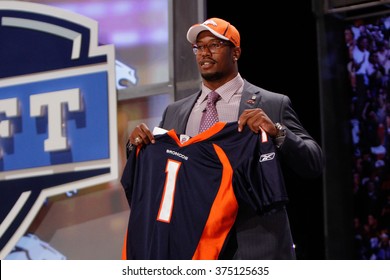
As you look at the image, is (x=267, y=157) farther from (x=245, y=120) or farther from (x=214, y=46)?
(x=214, y=46)

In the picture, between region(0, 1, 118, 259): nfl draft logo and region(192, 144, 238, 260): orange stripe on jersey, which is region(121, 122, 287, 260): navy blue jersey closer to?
region(192, 144, 238, 260): orange stripe on jersey

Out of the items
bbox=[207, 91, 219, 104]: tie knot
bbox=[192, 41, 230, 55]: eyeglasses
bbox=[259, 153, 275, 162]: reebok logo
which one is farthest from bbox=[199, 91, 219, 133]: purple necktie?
bbox=[259, 153, 275, 162]: reebok logo

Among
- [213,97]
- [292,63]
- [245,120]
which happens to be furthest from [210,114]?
[292,63]

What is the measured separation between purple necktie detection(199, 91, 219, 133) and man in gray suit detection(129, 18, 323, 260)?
0.02 m

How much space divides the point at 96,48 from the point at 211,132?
1.57m

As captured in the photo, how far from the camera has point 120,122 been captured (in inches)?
146

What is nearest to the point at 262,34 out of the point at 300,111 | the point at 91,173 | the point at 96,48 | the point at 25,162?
the point at 300,111

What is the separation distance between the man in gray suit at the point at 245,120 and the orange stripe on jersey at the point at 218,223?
47 mm

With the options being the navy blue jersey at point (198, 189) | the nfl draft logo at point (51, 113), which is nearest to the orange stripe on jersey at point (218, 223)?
the navy blue jersey at point (198, 189)

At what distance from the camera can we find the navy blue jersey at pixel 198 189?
234 cm

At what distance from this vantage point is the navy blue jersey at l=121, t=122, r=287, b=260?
2.34 m

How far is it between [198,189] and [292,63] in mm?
1930
